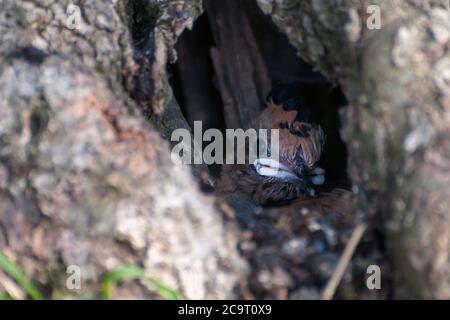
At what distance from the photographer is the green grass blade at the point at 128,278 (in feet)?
5.63

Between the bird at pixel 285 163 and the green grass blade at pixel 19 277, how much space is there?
3.23 feet

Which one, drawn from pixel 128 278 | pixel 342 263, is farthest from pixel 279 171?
pixel 128 278

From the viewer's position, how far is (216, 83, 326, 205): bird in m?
2.75

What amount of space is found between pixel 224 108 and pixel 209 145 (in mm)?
253

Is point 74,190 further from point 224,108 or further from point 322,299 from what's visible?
point 224,108

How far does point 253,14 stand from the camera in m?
3.34

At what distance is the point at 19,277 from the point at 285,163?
53.8 inches

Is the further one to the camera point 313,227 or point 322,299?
point 313,227

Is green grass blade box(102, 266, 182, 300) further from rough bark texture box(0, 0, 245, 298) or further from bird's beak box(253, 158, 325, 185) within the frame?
bird's beak box(253, 158, 325, 185)

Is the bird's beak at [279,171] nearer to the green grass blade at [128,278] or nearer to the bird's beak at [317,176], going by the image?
the bird's beak at [317,176]

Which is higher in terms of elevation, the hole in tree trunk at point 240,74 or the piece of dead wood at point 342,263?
the hole in tree trunk at point 240,74

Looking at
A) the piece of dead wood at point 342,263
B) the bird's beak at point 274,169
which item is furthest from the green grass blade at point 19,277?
the bird's beak at point 274,169

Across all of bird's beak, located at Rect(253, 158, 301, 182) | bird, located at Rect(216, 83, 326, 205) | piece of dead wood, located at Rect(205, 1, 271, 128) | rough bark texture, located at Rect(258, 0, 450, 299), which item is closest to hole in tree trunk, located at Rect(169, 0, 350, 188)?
piece of dead wood, located at Rect(205, 1, 271, 128)
